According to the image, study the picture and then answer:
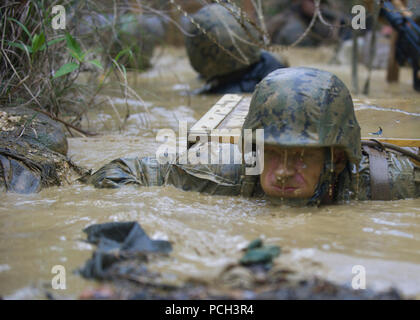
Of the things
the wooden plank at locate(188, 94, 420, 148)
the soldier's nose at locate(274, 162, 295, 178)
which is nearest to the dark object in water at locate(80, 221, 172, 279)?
the soldier's nose at locate(274, 162, 295, 178)

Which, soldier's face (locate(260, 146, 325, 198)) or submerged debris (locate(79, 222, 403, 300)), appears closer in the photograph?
submerged debris (locate(79, 222, 403, 300))

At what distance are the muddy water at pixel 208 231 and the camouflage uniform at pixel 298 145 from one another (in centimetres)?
8

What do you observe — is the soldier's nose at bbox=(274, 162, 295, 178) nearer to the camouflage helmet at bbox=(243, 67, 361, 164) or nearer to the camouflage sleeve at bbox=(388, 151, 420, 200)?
the camouflage helmet at bbox=(243, 67, 361, 164)

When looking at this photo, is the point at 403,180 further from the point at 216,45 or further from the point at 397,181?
the point at 216,45

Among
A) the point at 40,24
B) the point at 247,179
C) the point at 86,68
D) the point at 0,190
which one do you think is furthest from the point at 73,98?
the point at 247,179

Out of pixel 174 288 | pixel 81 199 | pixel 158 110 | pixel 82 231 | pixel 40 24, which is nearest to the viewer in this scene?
pixel 174 288

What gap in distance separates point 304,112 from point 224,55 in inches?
180

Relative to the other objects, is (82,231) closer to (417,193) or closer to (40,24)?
(417,193)

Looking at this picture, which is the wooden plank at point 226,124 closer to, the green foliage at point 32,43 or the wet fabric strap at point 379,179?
the wet fabric strap at point 379,179

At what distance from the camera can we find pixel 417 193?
2.84m

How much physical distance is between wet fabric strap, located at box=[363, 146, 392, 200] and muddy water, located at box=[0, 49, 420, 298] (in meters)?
0.06

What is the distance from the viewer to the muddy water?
6.06 ft

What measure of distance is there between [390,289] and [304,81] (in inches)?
44.9

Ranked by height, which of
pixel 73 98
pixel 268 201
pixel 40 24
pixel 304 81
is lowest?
pixel 268 201
